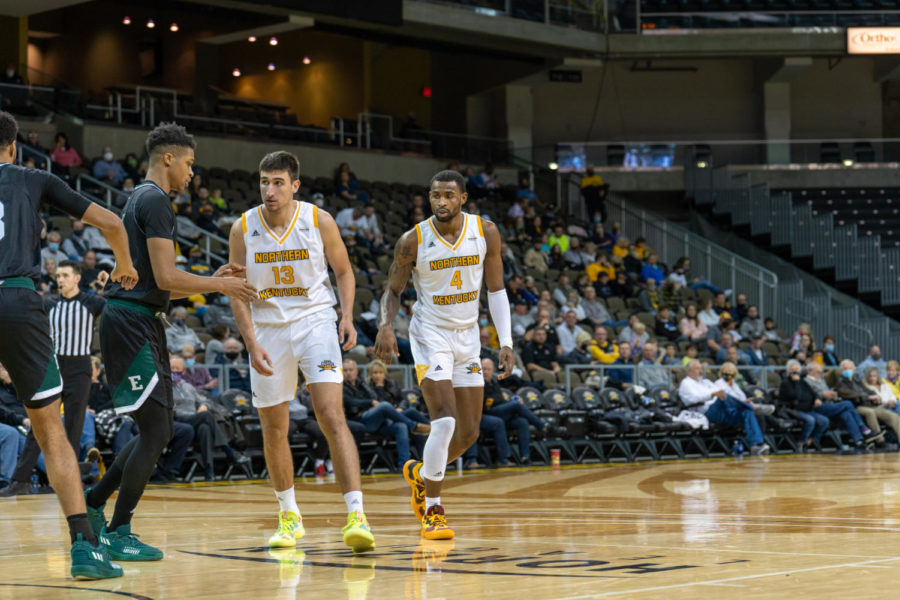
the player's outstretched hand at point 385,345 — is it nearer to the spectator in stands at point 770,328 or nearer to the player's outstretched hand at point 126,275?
the player's outstretched hand at point 126,275

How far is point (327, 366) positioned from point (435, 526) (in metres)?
1.08

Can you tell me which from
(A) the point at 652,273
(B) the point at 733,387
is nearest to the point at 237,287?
(B) the point at 733,387

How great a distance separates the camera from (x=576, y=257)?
24.4m

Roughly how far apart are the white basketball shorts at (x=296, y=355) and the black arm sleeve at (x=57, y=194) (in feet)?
4.93

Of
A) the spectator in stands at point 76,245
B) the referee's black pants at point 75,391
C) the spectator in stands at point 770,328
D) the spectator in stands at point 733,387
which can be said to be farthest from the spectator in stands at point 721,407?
the referee's black pants at point 75,391

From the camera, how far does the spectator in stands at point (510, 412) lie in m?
15.0

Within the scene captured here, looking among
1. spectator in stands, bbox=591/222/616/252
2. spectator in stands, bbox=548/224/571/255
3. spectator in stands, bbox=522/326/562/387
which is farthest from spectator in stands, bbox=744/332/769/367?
spectator in stands, bbox=591/222/616/252

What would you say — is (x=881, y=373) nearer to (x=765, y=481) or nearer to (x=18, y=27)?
(x=765, y=481)

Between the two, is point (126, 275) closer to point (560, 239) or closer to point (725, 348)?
point (725, 348)

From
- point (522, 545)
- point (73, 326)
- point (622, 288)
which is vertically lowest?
point (522, 545)

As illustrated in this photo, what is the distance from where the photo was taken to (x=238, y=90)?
109 ft

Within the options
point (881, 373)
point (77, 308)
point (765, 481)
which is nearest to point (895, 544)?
point (765, 481)

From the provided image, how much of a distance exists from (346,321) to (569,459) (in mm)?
9764

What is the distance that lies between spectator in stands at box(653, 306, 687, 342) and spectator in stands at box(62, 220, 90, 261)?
32.2 feet
